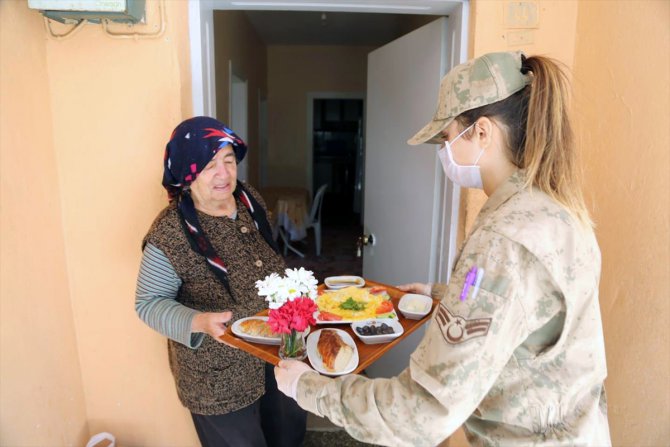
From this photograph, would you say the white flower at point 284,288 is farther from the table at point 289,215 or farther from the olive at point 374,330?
the table at point 289,215

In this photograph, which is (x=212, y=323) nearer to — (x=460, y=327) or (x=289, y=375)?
(x=289, y=375)

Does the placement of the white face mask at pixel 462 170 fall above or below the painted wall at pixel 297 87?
below

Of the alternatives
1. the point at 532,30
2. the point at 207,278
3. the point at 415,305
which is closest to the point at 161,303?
the point at 207,278

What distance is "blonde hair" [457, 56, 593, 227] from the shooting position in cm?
81

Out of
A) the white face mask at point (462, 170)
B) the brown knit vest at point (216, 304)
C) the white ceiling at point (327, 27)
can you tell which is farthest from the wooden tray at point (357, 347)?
the white ceiling at point (327, 27)

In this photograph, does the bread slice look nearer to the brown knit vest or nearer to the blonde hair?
the brown knit vest

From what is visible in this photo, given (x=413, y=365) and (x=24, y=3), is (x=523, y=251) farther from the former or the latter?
(x=24, y=3)

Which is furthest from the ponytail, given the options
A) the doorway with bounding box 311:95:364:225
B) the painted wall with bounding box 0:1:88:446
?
the doorway with bounding box 311:95:364:225

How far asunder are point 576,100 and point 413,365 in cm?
132

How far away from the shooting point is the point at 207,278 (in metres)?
1.37

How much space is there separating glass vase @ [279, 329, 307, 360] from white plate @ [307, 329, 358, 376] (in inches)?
1.2

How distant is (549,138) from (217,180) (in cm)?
94

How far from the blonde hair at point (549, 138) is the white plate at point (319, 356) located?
2.05 feet

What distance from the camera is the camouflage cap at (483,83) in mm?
853
